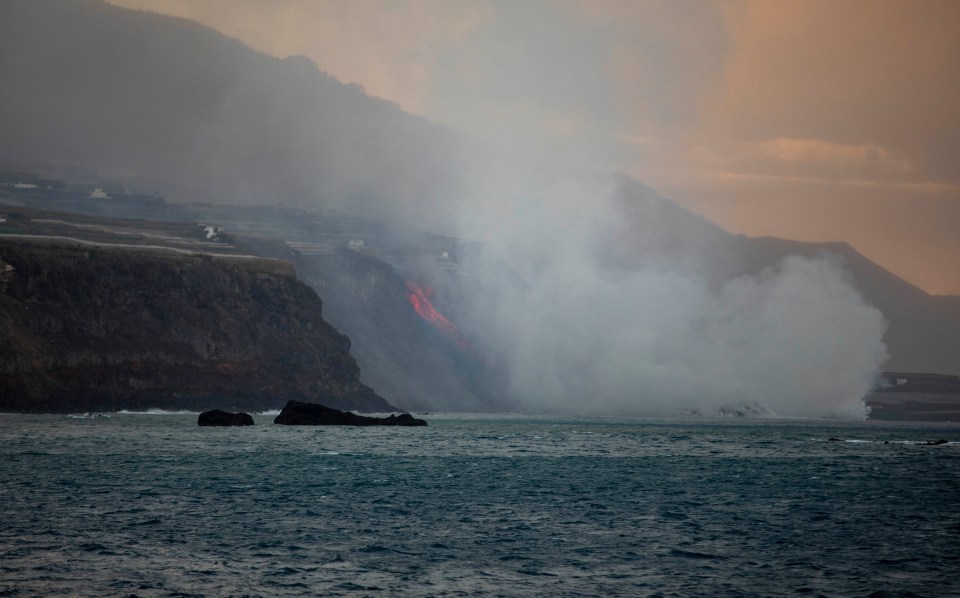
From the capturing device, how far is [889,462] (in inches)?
5005

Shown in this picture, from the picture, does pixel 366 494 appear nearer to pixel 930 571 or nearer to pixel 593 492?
pixel 593 492

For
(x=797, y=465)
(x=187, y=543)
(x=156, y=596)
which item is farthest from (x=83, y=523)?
(x=797, y=465)

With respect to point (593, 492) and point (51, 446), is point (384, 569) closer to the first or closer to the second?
point (593, 492)

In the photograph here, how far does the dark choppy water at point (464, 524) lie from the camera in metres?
49.6

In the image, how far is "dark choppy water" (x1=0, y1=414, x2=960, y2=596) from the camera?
1954 inches

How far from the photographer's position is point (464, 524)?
6831 cm

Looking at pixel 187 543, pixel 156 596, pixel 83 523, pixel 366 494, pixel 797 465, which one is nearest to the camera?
pixel 156 596

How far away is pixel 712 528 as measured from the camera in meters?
68.3

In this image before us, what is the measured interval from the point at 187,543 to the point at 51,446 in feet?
255

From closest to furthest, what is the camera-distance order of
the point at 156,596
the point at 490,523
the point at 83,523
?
the point at 156,596
the point at 83,523
the point at 490,523

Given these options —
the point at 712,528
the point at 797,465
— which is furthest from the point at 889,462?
the point at 712,528

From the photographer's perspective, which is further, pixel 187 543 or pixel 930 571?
pixel 187 543

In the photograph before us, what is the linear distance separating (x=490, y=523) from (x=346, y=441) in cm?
9151

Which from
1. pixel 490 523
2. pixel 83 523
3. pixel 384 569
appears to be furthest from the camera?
pixel 490 523
